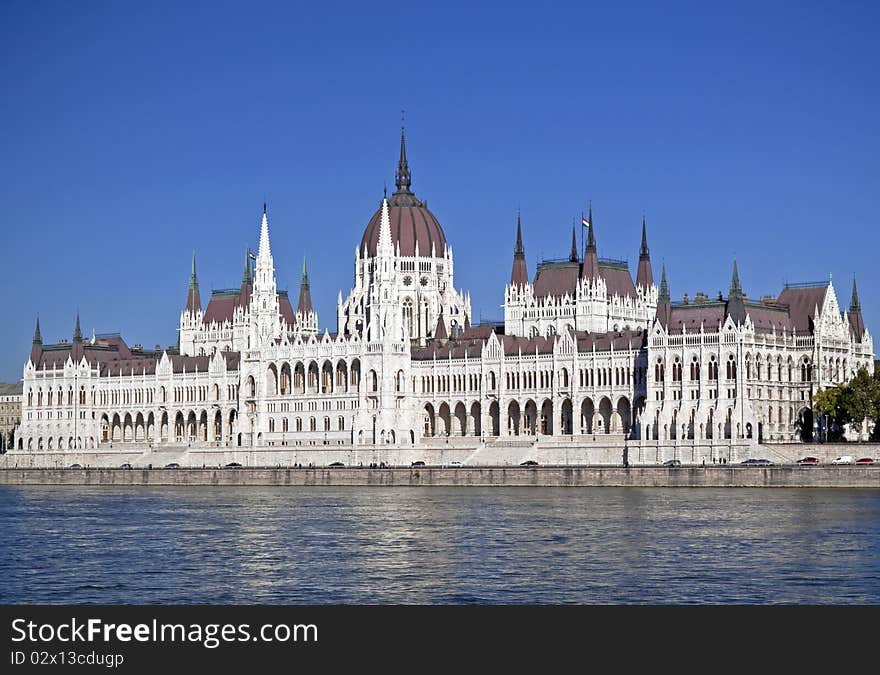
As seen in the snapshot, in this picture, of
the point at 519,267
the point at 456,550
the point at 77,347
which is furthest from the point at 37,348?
the point at 456,550

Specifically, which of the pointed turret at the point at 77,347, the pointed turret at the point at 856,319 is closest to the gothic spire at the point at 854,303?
the pointed turret at the point at 856,319

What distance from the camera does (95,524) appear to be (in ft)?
280

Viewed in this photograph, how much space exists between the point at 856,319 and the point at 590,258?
28753mm

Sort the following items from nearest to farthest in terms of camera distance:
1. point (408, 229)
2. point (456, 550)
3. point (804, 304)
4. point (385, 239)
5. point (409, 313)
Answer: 1. point (456, 550)
2. point (804, 304)
3. point (385, 239)
4. point (409, 313)
5. point (408, 229)

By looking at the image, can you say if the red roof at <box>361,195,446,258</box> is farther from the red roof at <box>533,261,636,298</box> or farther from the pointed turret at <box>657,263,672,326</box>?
the pointed turret at <box>657,263,672,326</box>

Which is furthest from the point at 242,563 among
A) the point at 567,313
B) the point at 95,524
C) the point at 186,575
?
the point at 567,313

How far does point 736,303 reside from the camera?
130250 millimetres

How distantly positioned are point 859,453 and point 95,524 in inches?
2046

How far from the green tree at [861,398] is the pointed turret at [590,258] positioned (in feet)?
136

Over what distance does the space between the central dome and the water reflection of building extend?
181mm

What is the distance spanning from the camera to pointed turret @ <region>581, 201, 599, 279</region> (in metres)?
162

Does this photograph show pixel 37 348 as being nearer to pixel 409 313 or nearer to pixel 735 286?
pixel 409 313

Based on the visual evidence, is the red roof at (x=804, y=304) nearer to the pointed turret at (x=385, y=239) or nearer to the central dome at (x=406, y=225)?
the pointed turret at (x=385, y=239)
